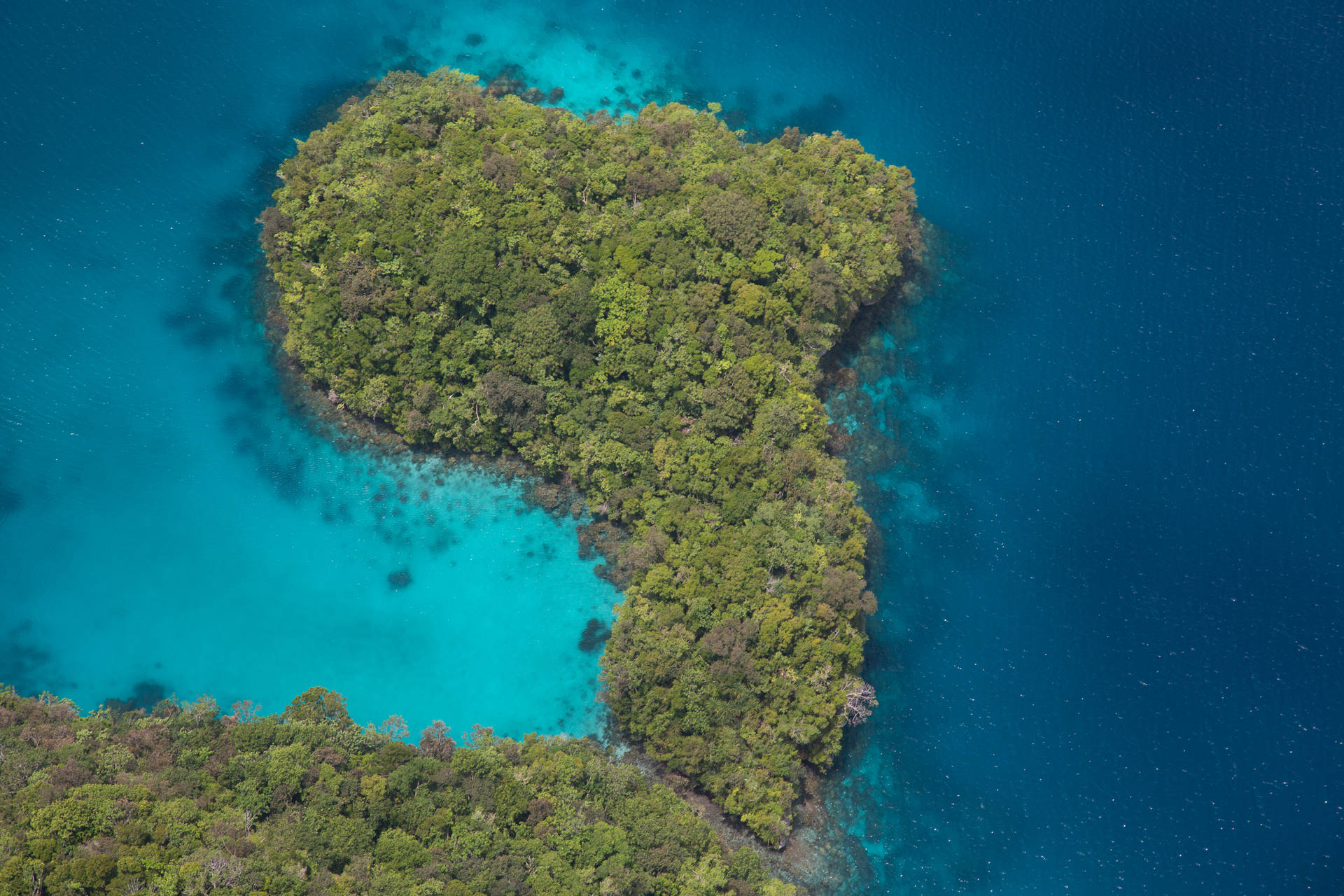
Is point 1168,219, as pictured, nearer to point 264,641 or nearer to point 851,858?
point 851,858

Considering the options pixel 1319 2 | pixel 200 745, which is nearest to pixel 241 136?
pixel 200 745

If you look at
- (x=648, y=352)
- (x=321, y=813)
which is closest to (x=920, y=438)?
(x=648, y=352)

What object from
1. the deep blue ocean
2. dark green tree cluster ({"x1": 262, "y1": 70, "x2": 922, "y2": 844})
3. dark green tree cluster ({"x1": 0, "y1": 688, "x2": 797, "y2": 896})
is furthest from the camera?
the deep blue ocean

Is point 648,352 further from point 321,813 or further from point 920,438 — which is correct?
point 321,813

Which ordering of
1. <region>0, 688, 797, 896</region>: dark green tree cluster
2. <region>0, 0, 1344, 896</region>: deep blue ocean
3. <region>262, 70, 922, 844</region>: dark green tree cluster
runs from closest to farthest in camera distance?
<region>0, 688, 797, 896</region>: dark green tree cluster < <region>262, 70, 922, 844</region>: dark green tree cluster < <region>0, 0, 1344, 896</region>: deep blue ocean

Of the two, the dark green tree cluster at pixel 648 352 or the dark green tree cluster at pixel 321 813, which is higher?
the dark green tree cluster at pixel 648 352

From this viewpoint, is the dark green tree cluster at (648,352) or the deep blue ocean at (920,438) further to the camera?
the deep blue ocean at (920,438)
